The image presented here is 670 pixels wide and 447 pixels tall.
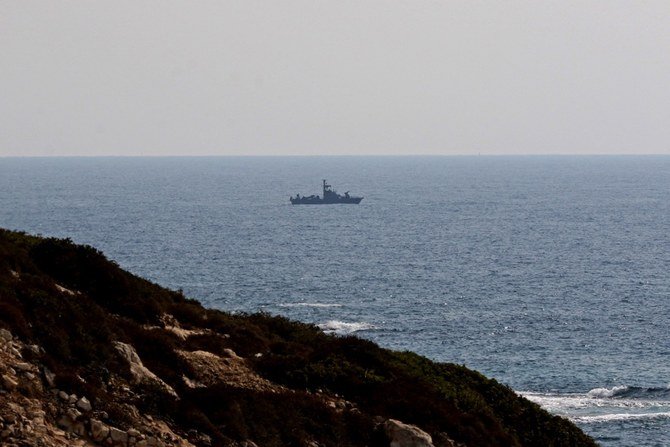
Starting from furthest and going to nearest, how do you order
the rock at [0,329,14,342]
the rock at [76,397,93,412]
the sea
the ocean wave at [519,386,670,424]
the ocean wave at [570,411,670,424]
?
the sea, the ocean wave at [519,386,670,424], the ocean wave at [570,411,670,424], the rock at [0,329,14,342], the rock at [76,397,93,412]

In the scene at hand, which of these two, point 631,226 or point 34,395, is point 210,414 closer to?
point 34,395

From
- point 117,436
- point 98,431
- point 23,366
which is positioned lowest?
point 117,436

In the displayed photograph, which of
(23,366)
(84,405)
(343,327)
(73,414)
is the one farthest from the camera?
(343,327)

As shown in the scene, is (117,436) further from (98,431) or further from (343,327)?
(343,327)

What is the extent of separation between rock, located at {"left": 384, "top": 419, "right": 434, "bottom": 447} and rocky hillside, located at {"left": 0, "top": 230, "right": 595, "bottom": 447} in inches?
1.6

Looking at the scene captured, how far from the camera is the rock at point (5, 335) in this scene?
76.8ft

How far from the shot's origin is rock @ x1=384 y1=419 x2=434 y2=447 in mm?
27562

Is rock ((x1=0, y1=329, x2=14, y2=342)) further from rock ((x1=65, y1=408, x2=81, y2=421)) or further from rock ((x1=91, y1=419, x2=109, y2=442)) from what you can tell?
rock ((x1=91, y1=419, x2=109, y2=442))

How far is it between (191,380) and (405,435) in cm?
621

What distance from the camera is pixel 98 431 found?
71.9 ft

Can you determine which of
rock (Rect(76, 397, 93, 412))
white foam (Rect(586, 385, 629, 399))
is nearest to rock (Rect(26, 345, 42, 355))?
rock (Rect(76, 397, 93, 412))

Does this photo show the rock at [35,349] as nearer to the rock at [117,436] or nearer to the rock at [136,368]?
the rock at [136,368]

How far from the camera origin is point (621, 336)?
89438 millimetres

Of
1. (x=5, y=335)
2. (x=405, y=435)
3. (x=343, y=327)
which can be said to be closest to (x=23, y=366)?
(x=5, y=335)
